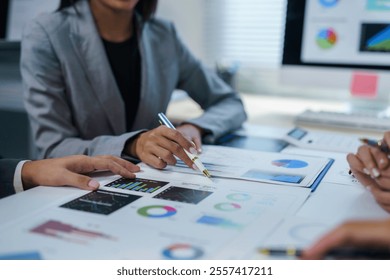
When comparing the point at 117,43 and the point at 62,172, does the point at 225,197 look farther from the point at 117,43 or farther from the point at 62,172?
the point at 117,43

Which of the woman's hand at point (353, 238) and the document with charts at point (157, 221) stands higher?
the woman's hand at point (353, 238)

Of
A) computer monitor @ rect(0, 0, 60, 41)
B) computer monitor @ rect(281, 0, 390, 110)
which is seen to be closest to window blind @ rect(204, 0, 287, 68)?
computer monitor @ rect(281, 0, 390, 110)

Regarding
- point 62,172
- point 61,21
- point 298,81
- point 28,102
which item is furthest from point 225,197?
point 298,81

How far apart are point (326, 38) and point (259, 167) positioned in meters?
0.76

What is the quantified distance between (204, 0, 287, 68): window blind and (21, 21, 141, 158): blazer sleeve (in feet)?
3.34

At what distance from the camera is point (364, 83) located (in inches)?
60.6

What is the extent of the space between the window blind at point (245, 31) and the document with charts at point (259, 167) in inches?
42.2

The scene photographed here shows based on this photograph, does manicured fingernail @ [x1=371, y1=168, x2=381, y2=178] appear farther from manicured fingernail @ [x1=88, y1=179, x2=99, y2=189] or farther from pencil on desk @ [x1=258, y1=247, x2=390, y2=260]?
manicured fingernail @ [x1=88, y1=179, x2=99, y2=189]

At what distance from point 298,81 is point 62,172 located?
1.00 meters

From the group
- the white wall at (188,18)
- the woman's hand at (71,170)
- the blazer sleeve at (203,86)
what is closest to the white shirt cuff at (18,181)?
the woman's hand at (71,170)

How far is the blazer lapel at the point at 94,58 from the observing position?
3.85ft

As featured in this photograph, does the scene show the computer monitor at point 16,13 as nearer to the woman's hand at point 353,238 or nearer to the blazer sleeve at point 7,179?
the blazer sleeve at point 7,179

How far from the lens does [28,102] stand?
1.09 metres

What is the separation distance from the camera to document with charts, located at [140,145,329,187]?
2.72ft
